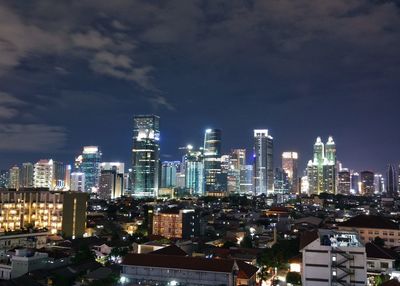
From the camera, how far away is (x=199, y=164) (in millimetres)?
177375

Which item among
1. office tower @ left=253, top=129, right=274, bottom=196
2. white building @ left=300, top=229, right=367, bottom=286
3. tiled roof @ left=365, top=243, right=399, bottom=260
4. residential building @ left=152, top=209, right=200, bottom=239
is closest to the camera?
white building @ left=300, top=229, right=367, bottom=286

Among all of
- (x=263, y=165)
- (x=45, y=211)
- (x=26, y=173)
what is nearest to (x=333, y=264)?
(x=45, y=211)

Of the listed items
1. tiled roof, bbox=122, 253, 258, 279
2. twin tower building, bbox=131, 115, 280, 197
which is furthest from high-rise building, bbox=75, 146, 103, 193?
tiled roof, bbox=122, 253, 258, 279

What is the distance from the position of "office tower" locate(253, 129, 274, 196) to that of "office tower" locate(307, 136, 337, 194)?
1827 cm

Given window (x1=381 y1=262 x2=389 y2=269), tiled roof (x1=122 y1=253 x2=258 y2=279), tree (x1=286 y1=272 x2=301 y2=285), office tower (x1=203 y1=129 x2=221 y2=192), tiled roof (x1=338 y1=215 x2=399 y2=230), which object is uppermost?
office tower (x1=203 y1=129 x2=221 y2=192)

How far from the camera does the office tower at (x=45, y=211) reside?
48.2 metres

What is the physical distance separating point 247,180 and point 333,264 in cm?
16875

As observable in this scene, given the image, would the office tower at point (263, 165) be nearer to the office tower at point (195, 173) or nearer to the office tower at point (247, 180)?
the office tower at point (247, 180)

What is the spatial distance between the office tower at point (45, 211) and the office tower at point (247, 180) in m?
143

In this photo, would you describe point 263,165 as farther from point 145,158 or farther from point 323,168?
point 145,158

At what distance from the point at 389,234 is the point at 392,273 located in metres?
18.3

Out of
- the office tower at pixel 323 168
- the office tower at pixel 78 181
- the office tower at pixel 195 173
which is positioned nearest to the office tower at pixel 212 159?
the office tower at pixel 195 173

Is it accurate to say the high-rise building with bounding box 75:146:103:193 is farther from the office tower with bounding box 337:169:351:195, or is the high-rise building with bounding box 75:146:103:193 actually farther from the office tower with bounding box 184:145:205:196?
the office tower with bounding box 337:169:351:195

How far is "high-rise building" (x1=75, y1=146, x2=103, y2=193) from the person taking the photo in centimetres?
16938
